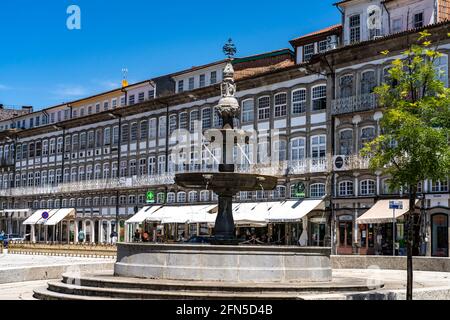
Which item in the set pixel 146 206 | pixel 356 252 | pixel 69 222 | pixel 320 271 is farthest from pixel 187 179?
pixel 69 222

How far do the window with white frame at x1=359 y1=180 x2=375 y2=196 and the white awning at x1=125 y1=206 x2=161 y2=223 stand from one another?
1724cm

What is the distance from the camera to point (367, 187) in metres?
38.9

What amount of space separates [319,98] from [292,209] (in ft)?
20.8

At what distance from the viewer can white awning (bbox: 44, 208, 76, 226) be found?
6106 cm

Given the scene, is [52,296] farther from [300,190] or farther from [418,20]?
[300,190]

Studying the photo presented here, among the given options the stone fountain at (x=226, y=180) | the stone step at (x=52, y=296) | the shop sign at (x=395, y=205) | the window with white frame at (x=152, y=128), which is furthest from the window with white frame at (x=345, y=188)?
the stone step at (x=52, y=296)

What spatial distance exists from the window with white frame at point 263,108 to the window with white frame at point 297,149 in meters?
2.78

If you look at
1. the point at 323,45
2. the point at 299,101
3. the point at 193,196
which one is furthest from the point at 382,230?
the point at 193,196

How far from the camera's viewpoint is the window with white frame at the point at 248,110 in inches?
1833

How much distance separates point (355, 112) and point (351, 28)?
488cm

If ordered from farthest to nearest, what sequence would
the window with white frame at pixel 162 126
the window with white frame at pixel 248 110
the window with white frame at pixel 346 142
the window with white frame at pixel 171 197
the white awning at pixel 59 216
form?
1. the white awning at pixel 59 216
2. the window with white frame at pixel 162 126
3. the window with white frame at pixel 171 197
4. the window with white frame at pixel 248 110
5. the window with white frame at pixel 346 142

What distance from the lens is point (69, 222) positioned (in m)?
62.7

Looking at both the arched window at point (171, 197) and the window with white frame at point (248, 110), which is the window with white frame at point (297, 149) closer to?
the window with white frame at point (248, 110)
